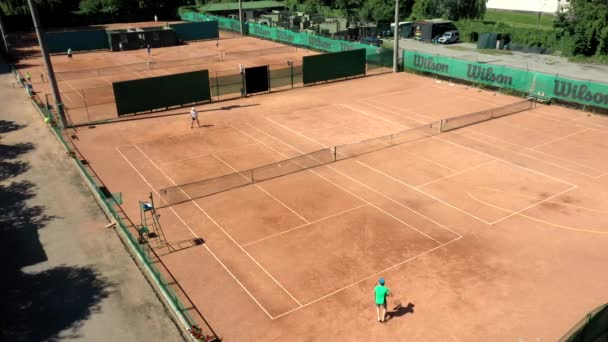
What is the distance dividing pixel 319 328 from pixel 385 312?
2.05m

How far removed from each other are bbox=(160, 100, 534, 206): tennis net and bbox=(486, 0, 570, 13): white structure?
194 feet

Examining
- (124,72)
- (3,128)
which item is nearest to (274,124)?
(3,128)

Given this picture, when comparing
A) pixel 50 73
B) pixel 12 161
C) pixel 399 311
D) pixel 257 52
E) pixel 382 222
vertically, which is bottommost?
pixel 399 311

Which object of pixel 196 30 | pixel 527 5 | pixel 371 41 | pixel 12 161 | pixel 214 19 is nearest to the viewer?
pixel 12 161

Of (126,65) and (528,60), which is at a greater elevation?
(126,65)

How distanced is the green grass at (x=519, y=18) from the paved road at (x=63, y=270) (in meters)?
74.8

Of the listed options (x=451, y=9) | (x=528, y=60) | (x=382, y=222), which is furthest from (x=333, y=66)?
(x=451, y=9)

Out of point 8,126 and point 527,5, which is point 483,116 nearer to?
point 8,126

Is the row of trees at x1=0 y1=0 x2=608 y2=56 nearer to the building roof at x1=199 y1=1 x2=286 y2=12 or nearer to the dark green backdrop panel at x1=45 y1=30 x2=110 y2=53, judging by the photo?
the building roof at x1=199 y1=1 x2=286 y2=12

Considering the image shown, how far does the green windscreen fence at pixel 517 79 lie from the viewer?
3497 cm

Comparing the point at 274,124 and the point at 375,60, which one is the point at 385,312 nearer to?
the point at 274,124

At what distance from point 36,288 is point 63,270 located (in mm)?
1126

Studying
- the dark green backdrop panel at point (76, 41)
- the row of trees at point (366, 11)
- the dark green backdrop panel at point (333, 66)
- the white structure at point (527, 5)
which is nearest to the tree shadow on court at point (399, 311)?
the dark green backdrop panel at point (333, 66)

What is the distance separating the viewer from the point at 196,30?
71.3 meters
